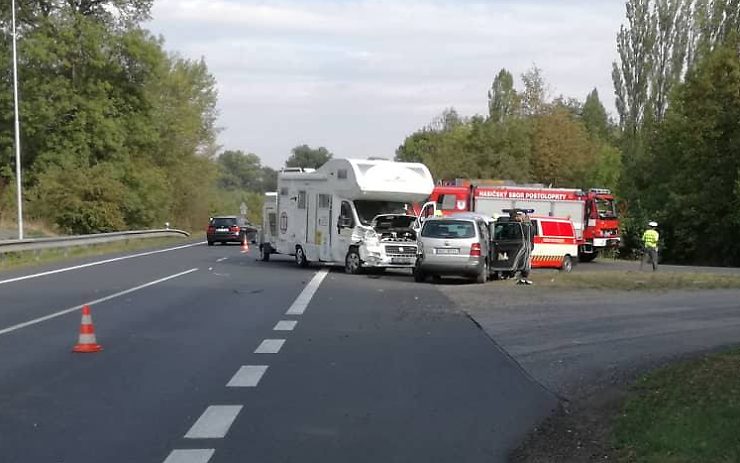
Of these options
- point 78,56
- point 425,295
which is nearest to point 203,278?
point 425,295

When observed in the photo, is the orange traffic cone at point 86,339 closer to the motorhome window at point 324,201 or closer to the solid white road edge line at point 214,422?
the solid white road edge line at point 214,422

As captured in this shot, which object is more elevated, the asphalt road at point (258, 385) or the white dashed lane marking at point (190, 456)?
the white dashed lane marking at point (190, 456)

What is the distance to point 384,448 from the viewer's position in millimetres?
7195

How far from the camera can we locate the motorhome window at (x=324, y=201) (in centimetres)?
2777

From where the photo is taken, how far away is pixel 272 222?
32188mm

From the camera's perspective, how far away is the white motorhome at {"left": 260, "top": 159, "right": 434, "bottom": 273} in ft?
Result: 87.7

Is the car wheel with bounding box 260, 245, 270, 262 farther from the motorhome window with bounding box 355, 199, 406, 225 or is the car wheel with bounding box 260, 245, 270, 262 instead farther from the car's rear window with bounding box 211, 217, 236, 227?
the car's rear window with bounding box 211, 217, 236, 227

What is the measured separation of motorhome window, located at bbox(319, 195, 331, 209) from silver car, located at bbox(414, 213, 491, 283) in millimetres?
4033

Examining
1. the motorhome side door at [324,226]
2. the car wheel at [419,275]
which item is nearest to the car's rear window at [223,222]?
the motorhome side door at [324,226]

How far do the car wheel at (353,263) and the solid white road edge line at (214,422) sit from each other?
59.9 ft

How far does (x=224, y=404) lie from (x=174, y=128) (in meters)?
62.0

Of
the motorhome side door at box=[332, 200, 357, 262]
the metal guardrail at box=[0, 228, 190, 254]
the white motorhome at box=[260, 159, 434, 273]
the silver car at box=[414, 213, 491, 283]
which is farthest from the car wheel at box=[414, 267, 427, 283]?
the metal guardrail at box=[0, 228, 190, 254]

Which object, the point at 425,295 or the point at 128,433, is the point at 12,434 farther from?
the point at 425,295

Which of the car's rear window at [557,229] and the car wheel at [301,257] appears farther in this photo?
the car's rear window at [557,229]
